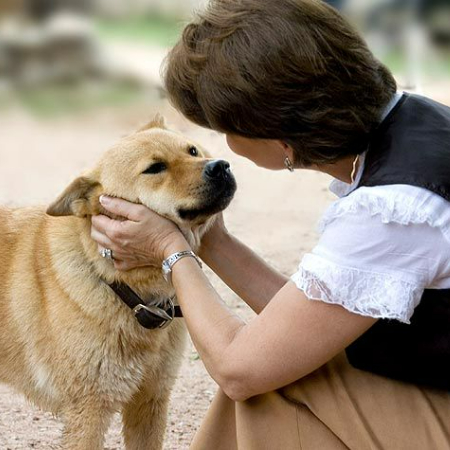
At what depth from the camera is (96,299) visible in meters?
3.19

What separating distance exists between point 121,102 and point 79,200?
32.5ft

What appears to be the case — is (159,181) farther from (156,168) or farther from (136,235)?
(136,235)

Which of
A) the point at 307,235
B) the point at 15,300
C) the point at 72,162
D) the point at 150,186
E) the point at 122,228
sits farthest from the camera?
the point at 72,162

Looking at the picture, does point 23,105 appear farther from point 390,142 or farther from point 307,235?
point 390,142

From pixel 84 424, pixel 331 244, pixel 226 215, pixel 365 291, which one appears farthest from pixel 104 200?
pixel 226 215

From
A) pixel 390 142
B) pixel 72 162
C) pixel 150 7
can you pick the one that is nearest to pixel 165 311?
pixel 390 142

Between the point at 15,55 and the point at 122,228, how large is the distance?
45.6 feet

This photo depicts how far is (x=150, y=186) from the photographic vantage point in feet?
9.89

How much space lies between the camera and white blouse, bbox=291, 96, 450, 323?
88.1 inches

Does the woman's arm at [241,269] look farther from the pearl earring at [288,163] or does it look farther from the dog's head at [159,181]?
the pearl earring at [288,163]

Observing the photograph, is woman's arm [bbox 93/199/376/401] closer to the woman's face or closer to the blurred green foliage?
the woman's face

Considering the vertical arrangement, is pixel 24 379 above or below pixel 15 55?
above

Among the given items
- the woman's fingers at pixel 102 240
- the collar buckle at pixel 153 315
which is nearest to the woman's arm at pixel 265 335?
the woman's fingers at pixel 102 240

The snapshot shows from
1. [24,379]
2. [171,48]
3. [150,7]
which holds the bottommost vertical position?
[150,7]
